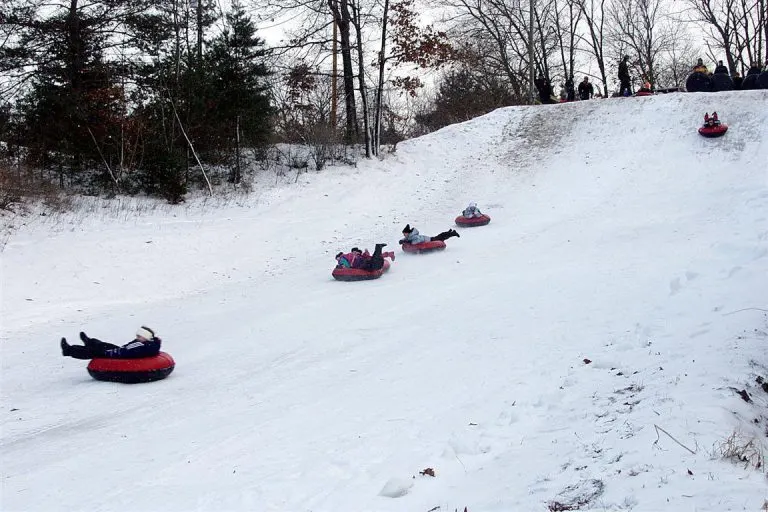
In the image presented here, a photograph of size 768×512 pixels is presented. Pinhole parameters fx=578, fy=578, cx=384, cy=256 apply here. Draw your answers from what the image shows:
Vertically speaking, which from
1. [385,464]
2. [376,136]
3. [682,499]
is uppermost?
[376,136]

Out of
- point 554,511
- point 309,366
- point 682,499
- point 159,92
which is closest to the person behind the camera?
point 682,499

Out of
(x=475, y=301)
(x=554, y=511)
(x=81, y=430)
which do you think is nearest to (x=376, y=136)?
(x=475, y=301)

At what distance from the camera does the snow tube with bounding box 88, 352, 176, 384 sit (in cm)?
624

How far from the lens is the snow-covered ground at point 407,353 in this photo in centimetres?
386

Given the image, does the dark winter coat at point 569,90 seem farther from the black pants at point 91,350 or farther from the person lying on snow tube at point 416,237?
the black pants at point 91,350

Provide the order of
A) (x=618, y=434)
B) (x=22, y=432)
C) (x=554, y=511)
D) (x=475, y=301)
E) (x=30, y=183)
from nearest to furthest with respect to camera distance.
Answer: (x=554, y=511), (x=618, y=434), (x=22, y=432), (x=475, y=301), (x=30, y=183)

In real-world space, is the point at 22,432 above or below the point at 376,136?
below

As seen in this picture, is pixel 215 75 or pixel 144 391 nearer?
pixel 144 391

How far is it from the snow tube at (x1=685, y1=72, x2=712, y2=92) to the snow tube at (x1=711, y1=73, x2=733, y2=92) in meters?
0.13

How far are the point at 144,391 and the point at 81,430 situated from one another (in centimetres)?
97

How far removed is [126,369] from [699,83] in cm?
2073

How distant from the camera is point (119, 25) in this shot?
15.0 metres

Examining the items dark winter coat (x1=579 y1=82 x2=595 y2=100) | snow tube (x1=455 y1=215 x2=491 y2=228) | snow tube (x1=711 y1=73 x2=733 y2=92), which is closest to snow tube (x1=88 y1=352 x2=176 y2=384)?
snow tube (x1=455 y1=215 x2=491 y2=228)

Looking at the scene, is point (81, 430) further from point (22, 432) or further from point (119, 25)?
point (119, 25)
